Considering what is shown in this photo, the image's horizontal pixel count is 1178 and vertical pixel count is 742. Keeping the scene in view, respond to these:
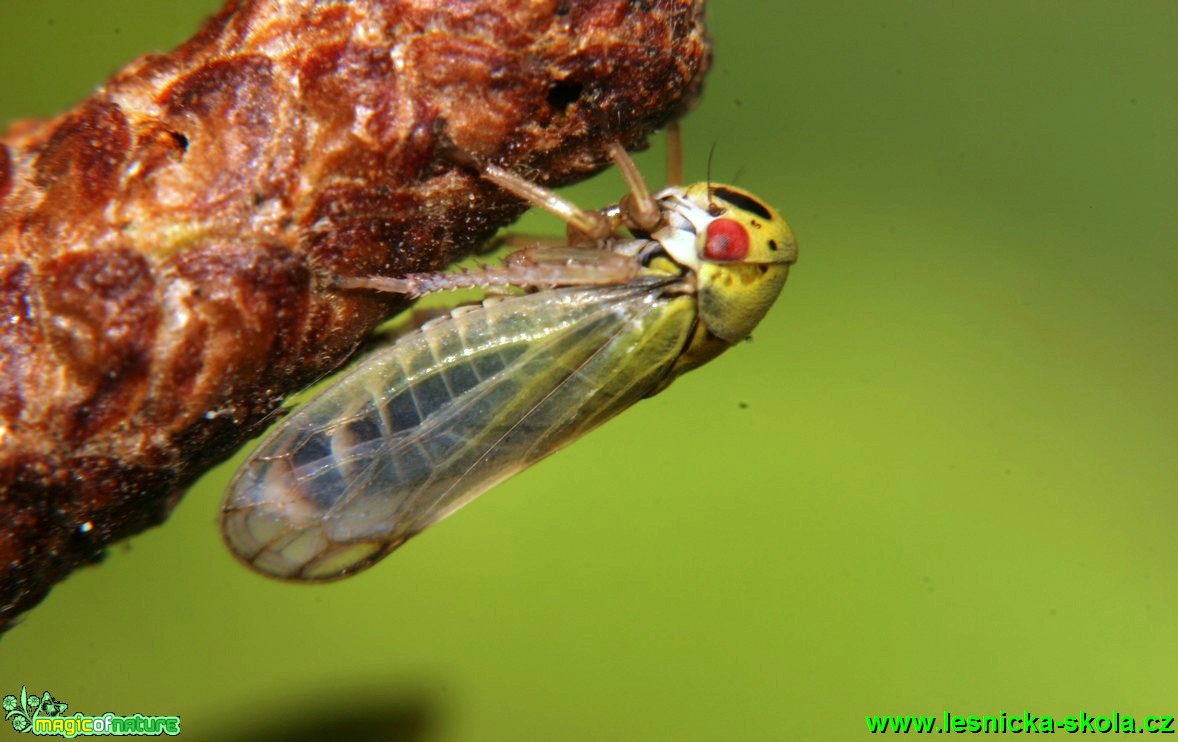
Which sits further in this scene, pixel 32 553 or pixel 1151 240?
pixel 1151 240

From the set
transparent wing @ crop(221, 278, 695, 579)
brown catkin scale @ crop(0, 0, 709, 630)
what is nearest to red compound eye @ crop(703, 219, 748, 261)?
transparent wing @ crop(221, 278, 695, 579)

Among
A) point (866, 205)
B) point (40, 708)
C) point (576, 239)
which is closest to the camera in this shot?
point (576, 239)

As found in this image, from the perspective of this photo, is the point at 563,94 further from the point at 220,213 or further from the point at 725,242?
the point at 725,242

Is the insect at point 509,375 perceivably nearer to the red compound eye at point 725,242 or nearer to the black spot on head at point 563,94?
the red compound eye at point 725,242

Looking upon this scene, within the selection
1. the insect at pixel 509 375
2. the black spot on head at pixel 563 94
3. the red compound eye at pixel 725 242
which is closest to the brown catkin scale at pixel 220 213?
the black spot on head at pixel 563 94

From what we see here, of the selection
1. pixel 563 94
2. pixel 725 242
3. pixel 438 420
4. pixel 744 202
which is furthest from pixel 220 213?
pixel 744 202

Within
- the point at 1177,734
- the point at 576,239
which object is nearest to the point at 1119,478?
the point at 1177,734

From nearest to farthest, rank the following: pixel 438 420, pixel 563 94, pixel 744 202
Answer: pixel 563 94 < pixel 438 420 < pixel 744 202

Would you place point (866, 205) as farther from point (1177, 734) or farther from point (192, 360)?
point (192, 360)
